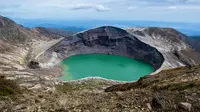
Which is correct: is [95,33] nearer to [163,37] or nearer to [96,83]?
[163,37]

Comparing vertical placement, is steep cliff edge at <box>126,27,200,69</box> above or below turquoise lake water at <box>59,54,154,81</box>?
above

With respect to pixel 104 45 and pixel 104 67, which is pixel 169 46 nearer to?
Answer: pixel 104 45

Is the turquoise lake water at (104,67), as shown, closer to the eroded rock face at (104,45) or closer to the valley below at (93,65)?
the valley below at (93,65)

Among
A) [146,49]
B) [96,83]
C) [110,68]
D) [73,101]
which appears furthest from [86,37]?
[73,101]

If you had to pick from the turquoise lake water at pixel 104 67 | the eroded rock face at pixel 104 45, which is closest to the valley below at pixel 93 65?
the eroded rock face at pixel 104 45

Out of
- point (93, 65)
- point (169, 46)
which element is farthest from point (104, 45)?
point (93, 65)

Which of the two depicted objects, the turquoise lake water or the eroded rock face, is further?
the eroded rock face

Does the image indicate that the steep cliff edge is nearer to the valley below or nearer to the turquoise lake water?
the valley below

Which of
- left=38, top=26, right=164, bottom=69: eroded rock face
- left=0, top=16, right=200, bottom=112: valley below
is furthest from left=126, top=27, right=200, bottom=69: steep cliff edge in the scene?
left=38, top=26, right=164, bottom=69: eroded rock face
